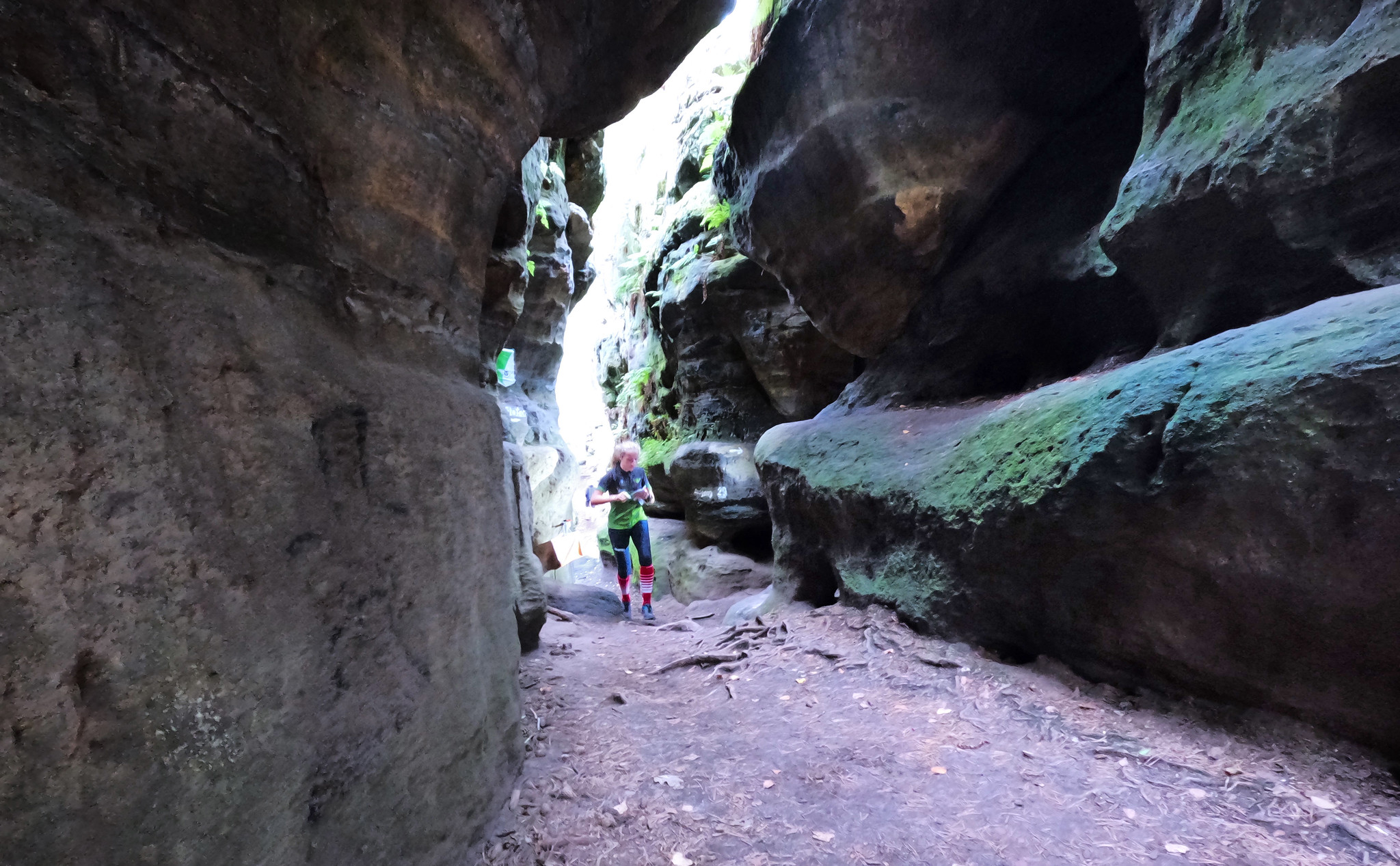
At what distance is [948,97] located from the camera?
599 centimetres

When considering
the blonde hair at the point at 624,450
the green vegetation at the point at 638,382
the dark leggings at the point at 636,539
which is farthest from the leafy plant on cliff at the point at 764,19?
the green vegetation at the point at 638,382

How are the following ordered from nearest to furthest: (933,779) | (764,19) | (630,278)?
1. (933,779)
2. (764,19)
3. (630,278)

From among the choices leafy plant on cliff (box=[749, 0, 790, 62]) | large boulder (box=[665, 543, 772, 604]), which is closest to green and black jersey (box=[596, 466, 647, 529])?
large boulder (box=[665, 543, 772, 604])

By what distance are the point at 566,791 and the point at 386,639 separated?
1.52 meters

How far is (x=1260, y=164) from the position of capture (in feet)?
11.6

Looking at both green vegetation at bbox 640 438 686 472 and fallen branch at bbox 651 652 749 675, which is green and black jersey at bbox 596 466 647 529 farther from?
green vegetation at bbox 640 438 686 472

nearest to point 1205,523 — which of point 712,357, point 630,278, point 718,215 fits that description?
point 718,215

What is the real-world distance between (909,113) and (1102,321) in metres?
3.01

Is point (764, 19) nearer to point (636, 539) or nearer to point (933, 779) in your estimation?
point (636, 539)

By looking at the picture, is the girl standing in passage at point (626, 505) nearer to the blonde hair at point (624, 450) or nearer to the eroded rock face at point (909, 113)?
the blonde hair at point (624, 450)

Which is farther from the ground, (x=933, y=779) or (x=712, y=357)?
(x=712, y=357)

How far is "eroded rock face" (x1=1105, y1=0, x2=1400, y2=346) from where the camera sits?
3.21 metres

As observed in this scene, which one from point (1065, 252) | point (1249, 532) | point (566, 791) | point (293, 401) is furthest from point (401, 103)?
point (1065, 252)

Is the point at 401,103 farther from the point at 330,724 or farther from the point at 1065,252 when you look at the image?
the point at 1065,252
